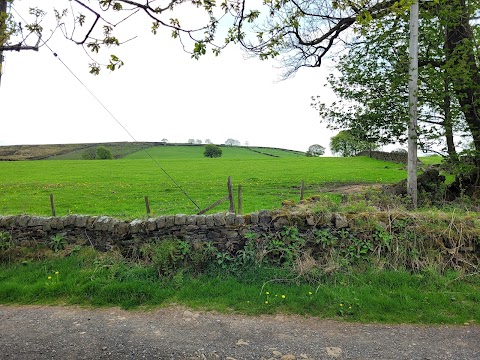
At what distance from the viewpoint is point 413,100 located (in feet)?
35.0

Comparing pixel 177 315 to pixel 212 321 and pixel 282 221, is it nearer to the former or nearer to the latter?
pixel 212 321

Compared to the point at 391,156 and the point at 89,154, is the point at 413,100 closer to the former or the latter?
the point at 391,156

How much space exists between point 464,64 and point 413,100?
5.19 ft

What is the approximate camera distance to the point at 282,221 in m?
7.14

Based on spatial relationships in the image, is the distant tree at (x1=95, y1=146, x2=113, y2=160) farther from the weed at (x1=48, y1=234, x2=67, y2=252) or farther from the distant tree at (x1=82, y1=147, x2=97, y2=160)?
the weed at (x1=48, y1=234, x2=67, y2=252)

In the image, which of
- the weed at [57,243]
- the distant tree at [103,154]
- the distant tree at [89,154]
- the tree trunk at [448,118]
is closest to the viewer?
the weed at [57,243]

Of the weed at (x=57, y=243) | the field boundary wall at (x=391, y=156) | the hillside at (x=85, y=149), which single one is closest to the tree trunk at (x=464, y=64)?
the weed at (x=57, y=243)

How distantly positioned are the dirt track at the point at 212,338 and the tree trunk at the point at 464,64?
26.4 ft

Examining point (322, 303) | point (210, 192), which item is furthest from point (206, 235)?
point (210, 192)

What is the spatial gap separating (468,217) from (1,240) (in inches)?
397

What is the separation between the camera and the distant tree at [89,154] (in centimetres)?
7756

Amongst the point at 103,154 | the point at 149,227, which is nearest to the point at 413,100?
the point at 149,227

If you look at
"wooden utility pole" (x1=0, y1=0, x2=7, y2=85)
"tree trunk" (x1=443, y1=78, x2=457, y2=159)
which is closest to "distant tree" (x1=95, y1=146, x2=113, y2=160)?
"tree trunk" (x1=443, y1=78, x2=457, y2=159)

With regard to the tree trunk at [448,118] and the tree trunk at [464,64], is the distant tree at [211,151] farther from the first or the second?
the tree trunk at [448,118]
